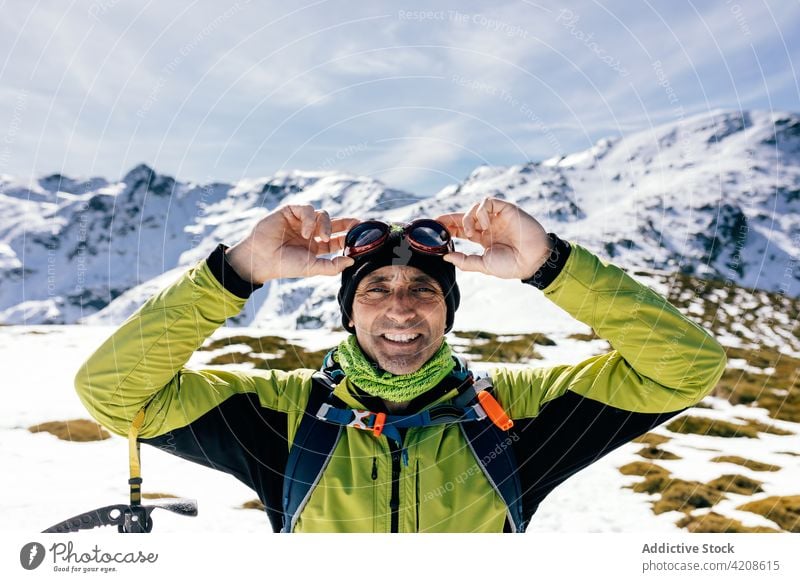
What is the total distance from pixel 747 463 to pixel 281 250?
28.2 feet

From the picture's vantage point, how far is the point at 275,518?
3.23 m

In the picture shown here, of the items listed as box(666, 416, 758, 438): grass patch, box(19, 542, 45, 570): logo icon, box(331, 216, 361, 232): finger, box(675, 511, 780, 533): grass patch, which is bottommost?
box(675, 511, 780, 533): grass patch

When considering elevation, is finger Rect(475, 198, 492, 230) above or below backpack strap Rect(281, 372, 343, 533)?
above

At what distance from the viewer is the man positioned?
9.68 ft

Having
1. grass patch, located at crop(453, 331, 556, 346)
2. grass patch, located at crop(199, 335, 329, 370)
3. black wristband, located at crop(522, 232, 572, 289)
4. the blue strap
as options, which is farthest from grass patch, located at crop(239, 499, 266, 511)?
grass patch, located at crop(453, 331, 556, 346)

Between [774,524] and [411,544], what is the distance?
216 inches

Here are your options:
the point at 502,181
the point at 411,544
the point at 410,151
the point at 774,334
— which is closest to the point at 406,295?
the point at 411,544

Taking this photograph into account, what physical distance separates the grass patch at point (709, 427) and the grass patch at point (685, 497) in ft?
9.71

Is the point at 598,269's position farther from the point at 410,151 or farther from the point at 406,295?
the point at 410,151

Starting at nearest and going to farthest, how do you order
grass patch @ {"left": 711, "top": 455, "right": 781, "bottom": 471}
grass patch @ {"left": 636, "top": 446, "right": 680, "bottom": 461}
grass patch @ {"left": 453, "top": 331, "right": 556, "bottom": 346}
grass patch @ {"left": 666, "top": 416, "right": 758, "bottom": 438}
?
Result: grass patch @ {"left": 711, "top": 455, "right": 781, "bottom": 471} < grass patch @ {"left": 636, "top": 446, "right": 680, "bottom": 461} < grass patch @ {"left": 666, "top": 416, "right": 758, "bottom": 438} < grass patch @ {"left": 453, "top": 331, "right": 556, "bottom": 346}

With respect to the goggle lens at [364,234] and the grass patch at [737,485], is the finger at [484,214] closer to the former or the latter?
the goggle lens at [364,234]

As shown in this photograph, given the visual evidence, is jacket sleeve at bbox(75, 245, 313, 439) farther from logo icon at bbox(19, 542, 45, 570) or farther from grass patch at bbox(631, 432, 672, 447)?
grass patch at bbox(631, 432, 672, 447)

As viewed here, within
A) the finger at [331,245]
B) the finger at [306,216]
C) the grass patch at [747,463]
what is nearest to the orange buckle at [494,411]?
the finger at [331,245]

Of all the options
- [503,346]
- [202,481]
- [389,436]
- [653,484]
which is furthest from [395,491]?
[503,346]
